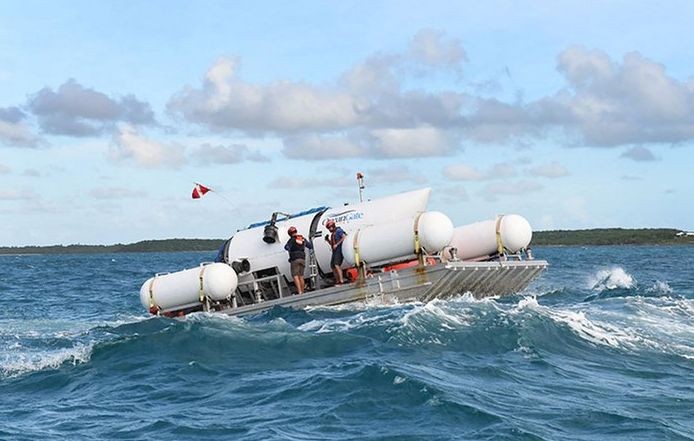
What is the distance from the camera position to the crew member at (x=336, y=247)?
23344 millimetres

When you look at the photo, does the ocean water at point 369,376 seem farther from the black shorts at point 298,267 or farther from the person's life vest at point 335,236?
the person's life vest at point 335,236

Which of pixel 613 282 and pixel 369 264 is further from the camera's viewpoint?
pixel 613 282

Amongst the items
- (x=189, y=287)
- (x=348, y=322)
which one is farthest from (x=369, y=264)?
(x=189, y=287)

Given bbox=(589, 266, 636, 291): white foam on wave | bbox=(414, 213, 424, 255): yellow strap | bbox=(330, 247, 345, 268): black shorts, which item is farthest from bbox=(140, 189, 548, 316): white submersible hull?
bbox=(589, 266, 636, 291): white foam on wave

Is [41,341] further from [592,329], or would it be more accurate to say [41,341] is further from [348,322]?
[592,329]

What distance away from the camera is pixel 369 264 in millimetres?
22750

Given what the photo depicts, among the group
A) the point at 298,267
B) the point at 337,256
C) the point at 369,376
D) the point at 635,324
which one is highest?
the point at 337,256

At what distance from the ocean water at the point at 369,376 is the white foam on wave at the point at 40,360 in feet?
0.18

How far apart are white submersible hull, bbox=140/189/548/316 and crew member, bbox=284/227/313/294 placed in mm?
464

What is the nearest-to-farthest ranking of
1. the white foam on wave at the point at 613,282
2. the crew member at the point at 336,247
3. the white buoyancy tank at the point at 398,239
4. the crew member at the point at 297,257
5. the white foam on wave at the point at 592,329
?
the white foam on wave at the point at 592,329 → the white buoyancy tank at the point at 398,239 → the crew member at the point at 336,247 → the crew member at the point at 297,257 → the white foam on wave at the point at 613,282

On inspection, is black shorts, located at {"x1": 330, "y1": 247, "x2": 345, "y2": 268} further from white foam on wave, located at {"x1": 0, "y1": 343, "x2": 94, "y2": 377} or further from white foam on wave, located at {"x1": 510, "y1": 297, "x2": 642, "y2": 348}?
white foam on wave, located at {"x1": 0, "y1": 343, "x2": 94, "y2": 377}

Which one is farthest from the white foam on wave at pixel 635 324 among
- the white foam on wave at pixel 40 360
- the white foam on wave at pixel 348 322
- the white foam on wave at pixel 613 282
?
the white foam on wave at pixel 613 282

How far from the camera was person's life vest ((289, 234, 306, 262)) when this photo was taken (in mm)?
23672

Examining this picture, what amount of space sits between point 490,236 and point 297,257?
485 centimetres
